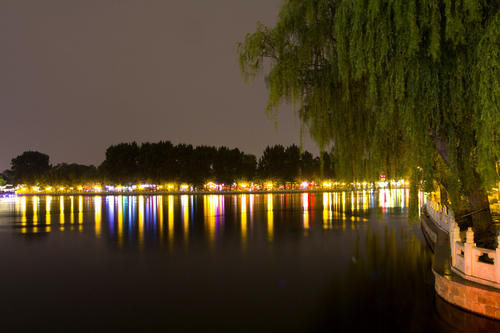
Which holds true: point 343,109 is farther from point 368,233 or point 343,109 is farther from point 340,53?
point 368,233

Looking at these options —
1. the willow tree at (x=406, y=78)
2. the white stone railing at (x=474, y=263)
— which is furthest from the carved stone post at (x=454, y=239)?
the willow tree at (x=406, y=78)

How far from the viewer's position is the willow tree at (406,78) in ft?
23.6

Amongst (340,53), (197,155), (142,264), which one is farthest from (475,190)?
(197,155)

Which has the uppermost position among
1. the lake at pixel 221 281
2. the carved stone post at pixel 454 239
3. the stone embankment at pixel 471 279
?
the carved stone post at pixel 454 239

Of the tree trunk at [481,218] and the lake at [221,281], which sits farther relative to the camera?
the tree trunk at [481,218]

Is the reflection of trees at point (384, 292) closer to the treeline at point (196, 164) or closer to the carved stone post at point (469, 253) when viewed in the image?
the carved stone post at point (469, 253)

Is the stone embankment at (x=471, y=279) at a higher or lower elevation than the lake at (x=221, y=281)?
higher

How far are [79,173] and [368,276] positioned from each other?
136762 millimetres

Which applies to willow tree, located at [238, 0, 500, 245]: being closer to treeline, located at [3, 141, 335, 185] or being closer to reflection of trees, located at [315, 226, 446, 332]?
reflection of trees, located at [315, 226, 446, 332]

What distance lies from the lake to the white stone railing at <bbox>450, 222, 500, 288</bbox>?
1162mm

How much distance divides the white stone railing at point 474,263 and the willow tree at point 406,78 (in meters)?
1.10

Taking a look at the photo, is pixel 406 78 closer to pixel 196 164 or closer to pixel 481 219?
pixel 481 219

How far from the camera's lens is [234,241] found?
18594 mm

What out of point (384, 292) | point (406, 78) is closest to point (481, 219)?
point (384, 292)
